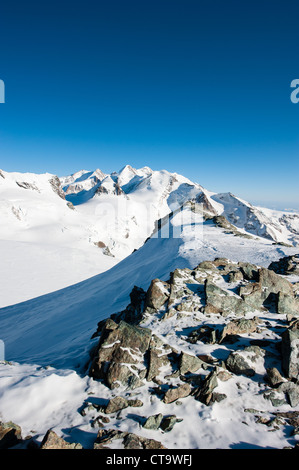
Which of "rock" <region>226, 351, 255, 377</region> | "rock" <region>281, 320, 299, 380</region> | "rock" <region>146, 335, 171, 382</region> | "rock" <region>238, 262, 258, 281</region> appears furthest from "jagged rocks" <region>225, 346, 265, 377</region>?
"rock" <region>238, 262, 258, 281</region>

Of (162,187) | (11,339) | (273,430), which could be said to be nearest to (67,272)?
(11,339)

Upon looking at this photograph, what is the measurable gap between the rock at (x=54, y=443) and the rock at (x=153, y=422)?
155cm

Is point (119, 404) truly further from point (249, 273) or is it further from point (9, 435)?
point (249, 273)

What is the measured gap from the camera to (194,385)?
654 centimetres

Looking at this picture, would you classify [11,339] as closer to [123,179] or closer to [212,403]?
[212,403]

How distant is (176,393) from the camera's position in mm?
6266

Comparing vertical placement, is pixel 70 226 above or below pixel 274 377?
above

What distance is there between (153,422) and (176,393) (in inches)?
39.4

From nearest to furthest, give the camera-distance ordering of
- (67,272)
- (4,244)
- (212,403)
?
1. (212,403)
2. (67,272)
3. (4,244)

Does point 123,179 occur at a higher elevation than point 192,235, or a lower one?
higher

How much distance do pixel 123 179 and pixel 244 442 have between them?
188 meters

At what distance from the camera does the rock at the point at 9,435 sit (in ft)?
16.8

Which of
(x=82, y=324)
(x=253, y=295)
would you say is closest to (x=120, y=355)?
(x=253, y=295)
